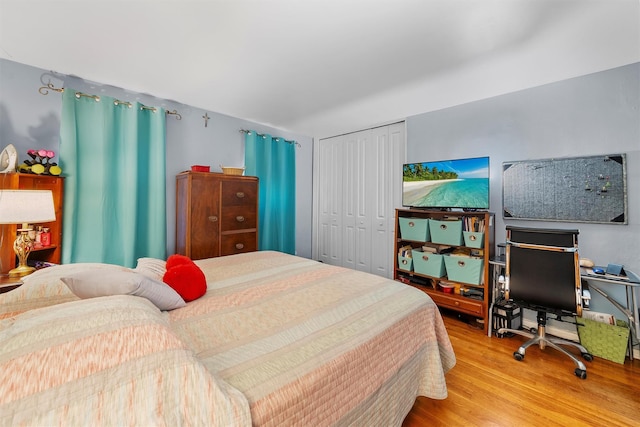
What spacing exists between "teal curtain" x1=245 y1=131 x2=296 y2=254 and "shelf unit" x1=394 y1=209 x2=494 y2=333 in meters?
1.91

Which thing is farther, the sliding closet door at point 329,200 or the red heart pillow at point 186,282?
the sliding closet door at point 329,200

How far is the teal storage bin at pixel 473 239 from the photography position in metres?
2.67

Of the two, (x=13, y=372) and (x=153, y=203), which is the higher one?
(x=153, y=203)

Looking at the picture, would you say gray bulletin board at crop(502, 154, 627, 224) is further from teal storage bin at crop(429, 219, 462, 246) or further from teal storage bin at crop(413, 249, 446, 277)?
teal storage bin at crop(413, 249, 446, 277)

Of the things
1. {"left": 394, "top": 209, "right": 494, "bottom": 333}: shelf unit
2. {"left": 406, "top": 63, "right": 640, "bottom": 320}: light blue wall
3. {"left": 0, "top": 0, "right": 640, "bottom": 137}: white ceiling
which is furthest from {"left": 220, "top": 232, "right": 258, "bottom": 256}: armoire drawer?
{"left": 406, "top": 63, "right": 640, "bottom": 320}: light blue wall

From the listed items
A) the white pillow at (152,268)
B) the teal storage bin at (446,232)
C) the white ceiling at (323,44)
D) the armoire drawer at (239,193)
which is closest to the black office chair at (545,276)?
the teal storage bin at (446,232)

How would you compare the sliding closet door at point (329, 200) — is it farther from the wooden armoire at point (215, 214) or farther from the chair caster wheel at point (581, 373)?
the chair caster wheel at point (581, 373)

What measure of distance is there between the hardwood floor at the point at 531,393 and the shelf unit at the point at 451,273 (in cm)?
45

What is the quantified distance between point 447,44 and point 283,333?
2416mm

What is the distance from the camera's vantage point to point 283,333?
3.71ft

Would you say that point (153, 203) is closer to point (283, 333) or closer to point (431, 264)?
point (283, 333)

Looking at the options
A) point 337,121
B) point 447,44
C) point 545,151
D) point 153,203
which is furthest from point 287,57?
point 545,151

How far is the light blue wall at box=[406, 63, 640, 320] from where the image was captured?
2250mm

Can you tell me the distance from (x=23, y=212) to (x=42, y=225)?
28.3 inches
